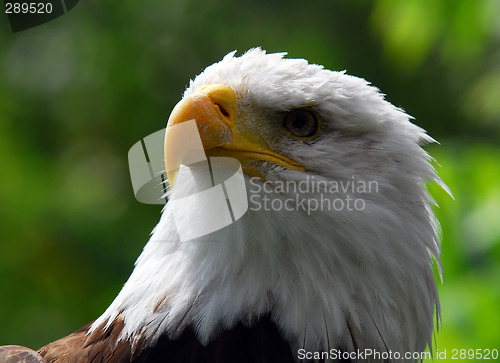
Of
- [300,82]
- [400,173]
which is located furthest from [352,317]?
[300,82]

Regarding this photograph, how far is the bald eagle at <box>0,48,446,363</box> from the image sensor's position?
2.34m

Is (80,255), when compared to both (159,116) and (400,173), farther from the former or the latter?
(400,173)

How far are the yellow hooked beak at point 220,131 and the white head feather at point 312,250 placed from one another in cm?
4

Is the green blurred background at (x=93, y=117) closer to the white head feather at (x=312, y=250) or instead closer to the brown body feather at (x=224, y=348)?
the white head feather at (x=312, y=250)

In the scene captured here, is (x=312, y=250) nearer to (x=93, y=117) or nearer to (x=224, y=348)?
(x=224, y=348)

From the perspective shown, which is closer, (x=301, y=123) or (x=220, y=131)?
(x=220, y=131)

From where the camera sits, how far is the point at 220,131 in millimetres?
2297

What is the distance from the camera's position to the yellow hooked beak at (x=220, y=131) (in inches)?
89.7

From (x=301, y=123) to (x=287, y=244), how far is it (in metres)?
0.46

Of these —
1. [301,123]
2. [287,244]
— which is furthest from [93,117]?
[287,244]

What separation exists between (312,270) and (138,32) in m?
5.43

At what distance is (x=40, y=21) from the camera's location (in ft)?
22.0

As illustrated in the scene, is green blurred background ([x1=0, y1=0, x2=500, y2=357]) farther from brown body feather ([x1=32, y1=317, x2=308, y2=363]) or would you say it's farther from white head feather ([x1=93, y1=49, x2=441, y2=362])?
brown body feather ([x1=32, y1=317, x2=308, y2=363])

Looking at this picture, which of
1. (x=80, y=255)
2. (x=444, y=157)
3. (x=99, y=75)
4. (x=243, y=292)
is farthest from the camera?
(x=99, y=75)
